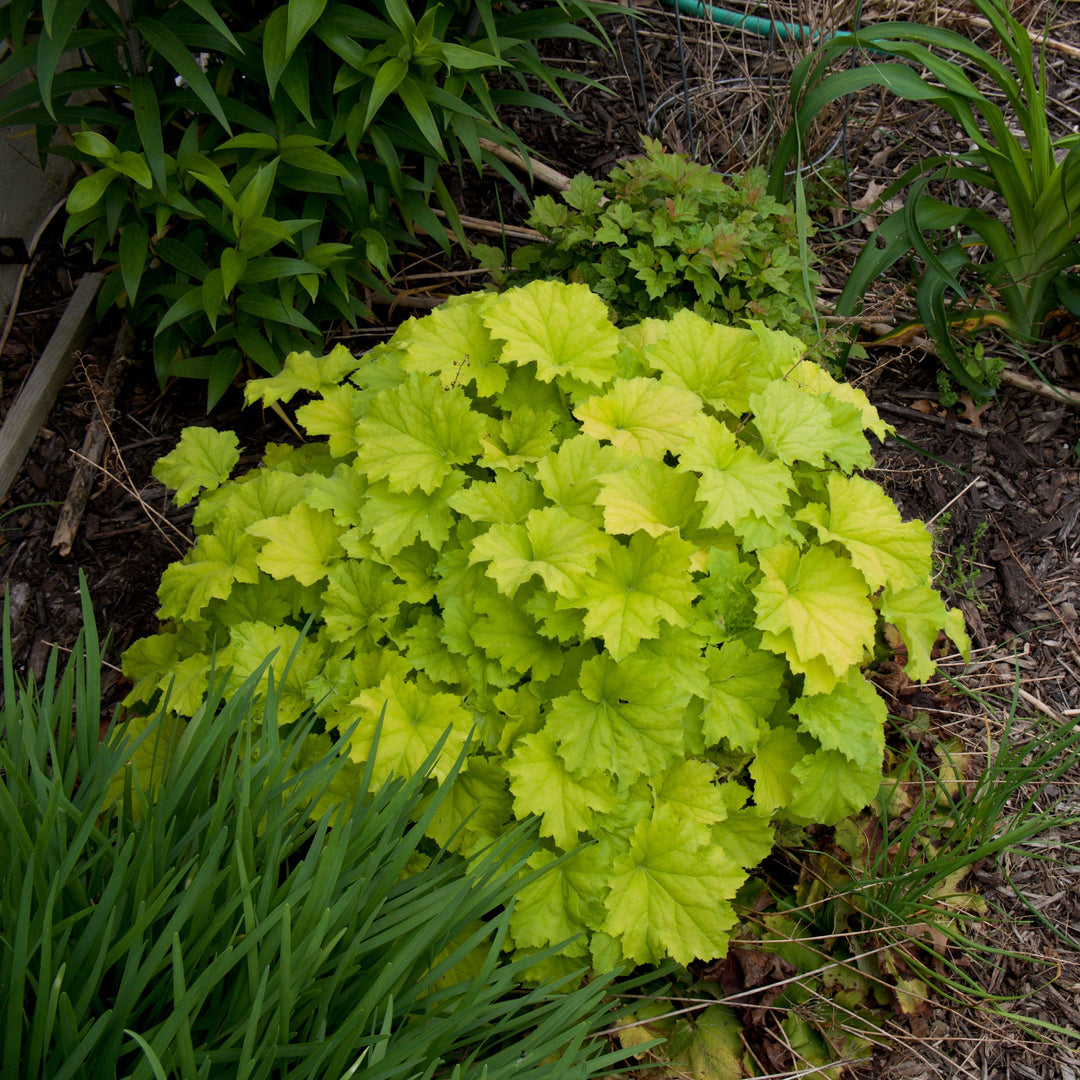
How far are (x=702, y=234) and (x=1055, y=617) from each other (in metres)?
1.42

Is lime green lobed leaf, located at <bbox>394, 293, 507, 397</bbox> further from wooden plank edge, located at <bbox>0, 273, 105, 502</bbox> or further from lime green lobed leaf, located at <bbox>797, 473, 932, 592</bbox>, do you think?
wooden plank edge, located at <bbox>0, 273, 105, 502</bbox>

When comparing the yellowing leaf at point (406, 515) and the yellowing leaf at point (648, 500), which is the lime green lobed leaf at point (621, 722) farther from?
the yellowing leaf at point (406, 515)

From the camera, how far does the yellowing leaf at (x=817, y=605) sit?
65.5 inches

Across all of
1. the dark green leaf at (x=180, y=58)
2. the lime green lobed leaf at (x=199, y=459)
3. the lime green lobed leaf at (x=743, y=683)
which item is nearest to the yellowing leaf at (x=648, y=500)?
the lime green lobed leaf at (x=743, y=683)

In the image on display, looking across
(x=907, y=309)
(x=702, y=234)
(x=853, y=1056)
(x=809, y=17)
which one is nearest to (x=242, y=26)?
(x=702, y=234)

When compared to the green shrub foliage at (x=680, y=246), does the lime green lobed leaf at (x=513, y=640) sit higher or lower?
lower

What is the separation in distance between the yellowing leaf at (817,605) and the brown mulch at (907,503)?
1.75 feet

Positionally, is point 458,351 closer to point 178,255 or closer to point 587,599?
point 587,599

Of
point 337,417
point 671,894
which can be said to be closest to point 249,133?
point 337,417

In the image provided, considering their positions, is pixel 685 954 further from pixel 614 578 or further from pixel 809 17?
pixel 809 17

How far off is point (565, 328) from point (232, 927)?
48.2 inches

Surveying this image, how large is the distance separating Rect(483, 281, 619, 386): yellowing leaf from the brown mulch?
61cm

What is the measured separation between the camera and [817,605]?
5.65 ft

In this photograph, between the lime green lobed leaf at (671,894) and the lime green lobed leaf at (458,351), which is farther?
the lime green lobed leaf at (458,351)
